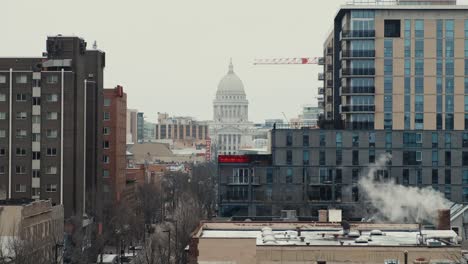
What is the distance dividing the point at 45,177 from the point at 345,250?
70.7 metres

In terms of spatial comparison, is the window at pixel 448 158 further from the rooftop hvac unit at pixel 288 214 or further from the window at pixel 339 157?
Answer: the rooftop hvac unit at pixel 288 214

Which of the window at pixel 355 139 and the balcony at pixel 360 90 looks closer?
the window at pixel 355 139

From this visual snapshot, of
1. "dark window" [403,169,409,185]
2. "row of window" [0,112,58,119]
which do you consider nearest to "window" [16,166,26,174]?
"row of window" [0,112,58,119]

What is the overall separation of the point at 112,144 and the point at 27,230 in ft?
180

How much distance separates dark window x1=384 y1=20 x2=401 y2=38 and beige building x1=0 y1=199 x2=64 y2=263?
53.0 metres

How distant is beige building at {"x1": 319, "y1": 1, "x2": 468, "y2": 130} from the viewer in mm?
118250

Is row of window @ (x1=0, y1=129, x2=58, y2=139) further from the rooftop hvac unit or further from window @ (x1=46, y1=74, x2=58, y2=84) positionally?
the rooftop hvac unit

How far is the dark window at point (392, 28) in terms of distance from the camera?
4675 inches

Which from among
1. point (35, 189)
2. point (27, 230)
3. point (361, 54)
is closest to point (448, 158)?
point (361, 54)

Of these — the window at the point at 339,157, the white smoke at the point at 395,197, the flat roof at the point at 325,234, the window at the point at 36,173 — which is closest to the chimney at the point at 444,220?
the flat roof at the point at 325,234

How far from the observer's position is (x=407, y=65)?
11862 centimetres

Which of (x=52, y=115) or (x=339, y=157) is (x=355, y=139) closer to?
(x=339, y=157)

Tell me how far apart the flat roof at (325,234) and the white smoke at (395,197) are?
40.7m

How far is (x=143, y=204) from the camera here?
143 meters
